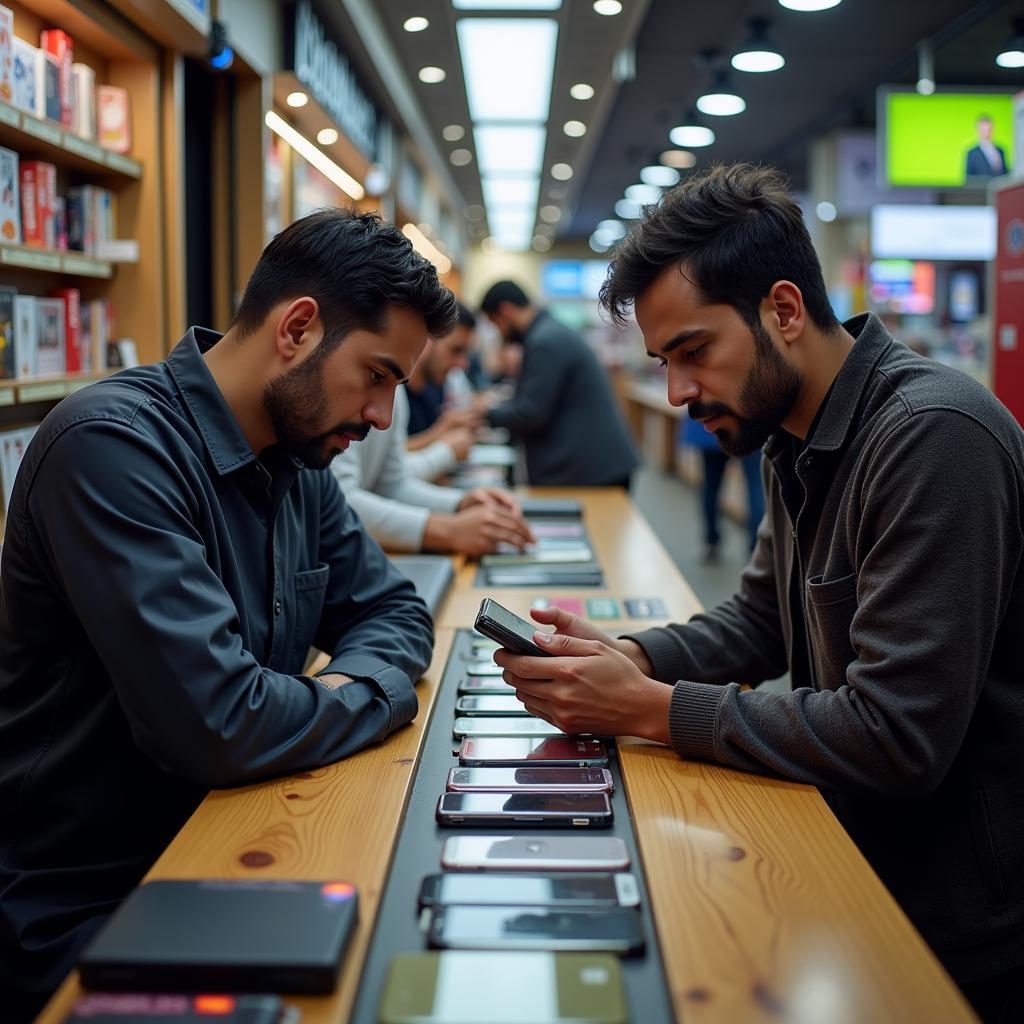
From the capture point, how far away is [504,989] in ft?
2.96

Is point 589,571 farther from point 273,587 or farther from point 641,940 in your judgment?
point 641,940

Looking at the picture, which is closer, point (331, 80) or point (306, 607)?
point (306, 607)

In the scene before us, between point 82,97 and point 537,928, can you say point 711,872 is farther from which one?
point 82,97

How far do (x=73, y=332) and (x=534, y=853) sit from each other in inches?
94.4

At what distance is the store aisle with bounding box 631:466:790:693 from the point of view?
6.06m

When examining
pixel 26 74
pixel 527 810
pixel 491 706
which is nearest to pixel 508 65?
pixel 26 74

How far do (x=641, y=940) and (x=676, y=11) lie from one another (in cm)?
642

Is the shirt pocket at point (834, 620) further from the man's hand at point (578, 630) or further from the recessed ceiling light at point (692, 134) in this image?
the recessed ceiling light at point (692, 134)

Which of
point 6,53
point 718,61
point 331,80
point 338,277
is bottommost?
point 338,277

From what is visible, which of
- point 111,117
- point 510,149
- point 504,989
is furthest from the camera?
point 510,149

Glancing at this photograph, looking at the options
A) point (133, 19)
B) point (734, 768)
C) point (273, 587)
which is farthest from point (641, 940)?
point (133, 19)

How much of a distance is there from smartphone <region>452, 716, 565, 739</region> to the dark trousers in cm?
522

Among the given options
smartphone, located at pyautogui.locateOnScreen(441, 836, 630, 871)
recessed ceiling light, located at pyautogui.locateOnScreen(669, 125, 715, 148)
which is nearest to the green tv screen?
recessed ceiling light, located at pyautogui.locateOnScreen(669, 125, 715, 148)


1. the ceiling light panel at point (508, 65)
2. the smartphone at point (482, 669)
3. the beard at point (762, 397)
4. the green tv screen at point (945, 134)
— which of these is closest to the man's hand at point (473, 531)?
the smartphone at point (482, 669)
